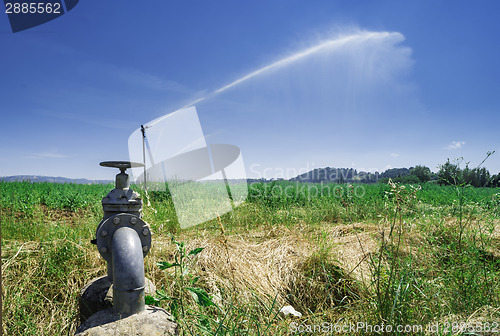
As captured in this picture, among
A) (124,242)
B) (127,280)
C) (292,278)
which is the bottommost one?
(292,278)

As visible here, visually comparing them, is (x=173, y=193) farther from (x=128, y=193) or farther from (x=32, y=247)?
(x=128, y=193)

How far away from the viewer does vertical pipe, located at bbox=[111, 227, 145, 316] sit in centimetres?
176

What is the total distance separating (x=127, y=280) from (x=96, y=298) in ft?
1.94

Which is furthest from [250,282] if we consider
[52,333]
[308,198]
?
[308,198]

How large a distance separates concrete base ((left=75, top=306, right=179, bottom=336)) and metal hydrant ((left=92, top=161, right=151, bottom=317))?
5 cm

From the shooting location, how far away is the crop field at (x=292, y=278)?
74.0 inches

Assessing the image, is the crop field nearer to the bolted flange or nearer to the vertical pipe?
the vertical pipe

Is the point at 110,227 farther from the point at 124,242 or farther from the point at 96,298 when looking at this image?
the point at 96,298

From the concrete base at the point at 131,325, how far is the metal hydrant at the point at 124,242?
2.0 inches

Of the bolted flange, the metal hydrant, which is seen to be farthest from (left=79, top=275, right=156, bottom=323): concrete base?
the bolted flange

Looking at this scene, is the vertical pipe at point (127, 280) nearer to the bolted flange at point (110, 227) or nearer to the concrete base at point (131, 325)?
the concrete base at point (131, 325)

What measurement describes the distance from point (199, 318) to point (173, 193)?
6444 mm

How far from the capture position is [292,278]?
307 centimetres

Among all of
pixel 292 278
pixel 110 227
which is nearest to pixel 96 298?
pixel 110 227
